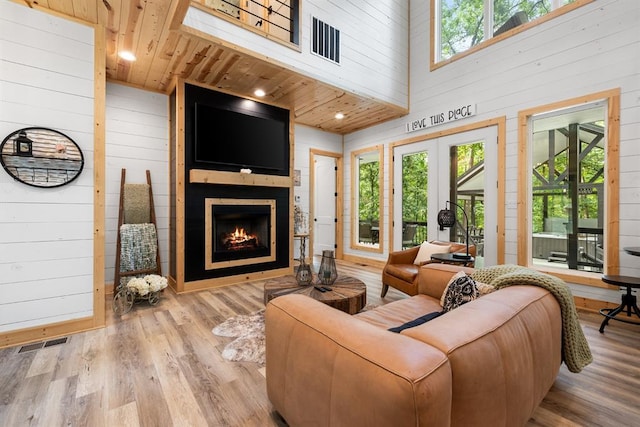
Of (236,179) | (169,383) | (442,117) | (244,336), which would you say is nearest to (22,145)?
(236,179)

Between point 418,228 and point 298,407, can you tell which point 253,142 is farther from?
point 298,407

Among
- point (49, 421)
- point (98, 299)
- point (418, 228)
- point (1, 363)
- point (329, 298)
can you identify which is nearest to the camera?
point (49, 421)

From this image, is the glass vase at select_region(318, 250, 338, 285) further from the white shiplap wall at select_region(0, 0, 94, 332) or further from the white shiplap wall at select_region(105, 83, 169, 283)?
the white shiplap wall at select_region(105, 83, 169, 283)

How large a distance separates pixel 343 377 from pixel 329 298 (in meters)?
1.35

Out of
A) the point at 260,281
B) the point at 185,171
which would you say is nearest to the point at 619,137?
the point at 260,281

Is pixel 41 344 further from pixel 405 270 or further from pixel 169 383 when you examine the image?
pixel 405 270

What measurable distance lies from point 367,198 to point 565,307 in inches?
180

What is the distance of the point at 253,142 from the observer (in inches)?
173

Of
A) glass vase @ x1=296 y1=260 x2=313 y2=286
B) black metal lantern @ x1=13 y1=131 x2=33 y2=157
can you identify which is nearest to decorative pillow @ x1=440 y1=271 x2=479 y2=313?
glass vase @ x1=296 y1=260 x2=313 y2=286

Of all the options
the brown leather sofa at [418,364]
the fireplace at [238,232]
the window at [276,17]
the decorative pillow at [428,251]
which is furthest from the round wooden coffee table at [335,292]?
the window at [276,17]

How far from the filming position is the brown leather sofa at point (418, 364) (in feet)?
2.78

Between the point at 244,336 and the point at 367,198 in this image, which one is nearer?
the point at 244,336

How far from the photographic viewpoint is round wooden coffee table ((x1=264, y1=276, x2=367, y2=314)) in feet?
7.70

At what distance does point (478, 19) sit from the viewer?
4.41m
